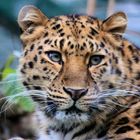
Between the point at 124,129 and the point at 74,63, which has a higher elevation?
the point at 74,63

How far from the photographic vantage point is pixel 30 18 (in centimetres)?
840

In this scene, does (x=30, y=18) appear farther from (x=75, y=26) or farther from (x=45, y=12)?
(x=45, y=12)

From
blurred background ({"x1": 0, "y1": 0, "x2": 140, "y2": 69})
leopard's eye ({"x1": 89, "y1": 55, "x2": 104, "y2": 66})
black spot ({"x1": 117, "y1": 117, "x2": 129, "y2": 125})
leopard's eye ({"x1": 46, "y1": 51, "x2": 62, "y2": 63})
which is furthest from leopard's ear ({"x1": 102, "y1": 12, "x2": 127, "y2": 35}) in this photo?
blurred background ({"x1": 0, "y1": 0, "x2": 140, "y2": 69})

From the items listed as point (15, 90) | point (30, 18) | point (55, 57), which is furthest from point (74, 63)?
point (15, 90)

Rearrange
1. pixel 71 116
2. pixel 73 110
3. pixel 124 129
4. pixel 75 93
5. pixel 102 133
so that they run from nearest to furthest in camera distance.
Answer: pixel 75 93 → pixel 73 110 → pixel 71 116 → pixel 124 129 → pixel 102 133

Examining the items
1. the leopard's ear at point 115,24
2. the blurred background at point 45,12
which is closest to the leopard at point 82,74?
the leopard's ear at point 115,24

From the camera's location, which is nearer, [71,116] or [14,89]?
[71,116]

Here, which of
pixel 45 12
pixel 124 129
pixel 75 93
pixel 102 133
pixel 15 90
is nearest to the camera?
pixel 75 93

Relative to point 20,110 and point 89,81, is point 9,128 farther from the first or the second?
point 89,81

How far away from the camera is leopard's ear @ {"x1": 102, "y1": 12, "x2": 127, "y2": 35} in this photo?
8305 mm

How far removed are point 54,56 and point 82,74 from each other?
405mm

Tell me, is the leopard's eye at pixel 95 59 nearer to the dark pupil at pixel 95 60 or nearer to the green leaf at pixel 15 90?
the dark pupil at pixel 95 60

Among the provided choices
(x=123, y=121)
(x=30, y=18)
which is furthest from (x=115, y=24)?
(x=123, y=121)

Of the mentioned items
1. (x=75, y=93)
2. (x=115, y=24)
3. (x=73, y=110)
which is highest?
(x=115, y=24)
